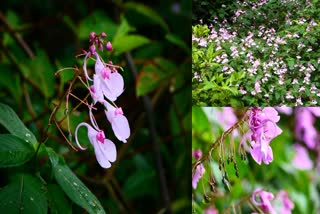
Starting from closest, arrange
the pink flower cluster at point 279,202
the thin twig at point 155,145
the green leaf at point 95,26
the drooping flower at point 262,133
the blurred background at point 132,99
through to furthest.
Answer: the drooping flower at point 262,133 → the pink flower cluster at point 279,202 → the blurred background at point 132,99 → the thin twig at point 155,145 → the green leaf at point 95,26

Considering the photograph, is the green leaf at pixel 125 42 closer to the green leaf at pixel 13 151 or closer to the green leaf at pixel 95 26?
the green leaf at pixel 95 26

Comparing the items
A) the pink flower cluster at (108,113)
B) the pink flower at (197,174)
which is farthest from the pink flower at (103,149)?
the pink flower at (197,174)

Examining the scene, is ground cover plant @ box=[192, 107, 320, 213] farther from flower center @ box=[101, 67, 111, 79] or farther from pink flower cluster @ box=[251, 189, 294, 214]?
flower center @ box=[101, 67, 111, 79]

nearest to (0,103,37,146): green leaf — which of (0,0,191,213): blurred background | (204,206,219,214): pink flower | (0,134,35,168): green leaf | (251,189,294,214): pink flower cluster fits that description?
(0,134,35,168): green leaf

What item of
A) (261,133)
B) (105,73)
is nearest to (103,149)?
(105,73)

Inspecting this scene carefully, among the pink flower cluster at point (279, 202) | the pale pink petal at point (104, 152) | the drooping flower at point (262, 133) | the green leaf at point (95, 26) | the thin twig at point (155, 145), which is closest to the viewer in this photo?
the pale pink petal at point (104, 152)

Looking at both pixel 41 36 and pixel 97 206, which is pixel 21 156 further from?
pixel 41 36
